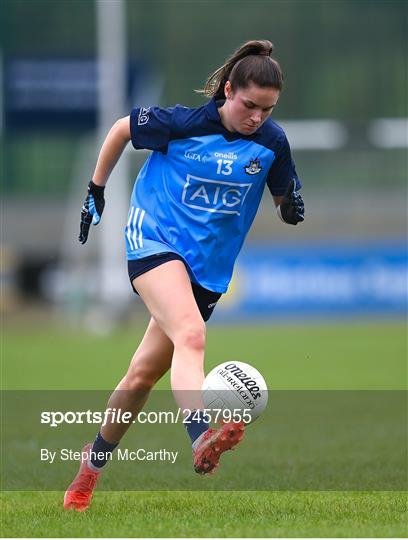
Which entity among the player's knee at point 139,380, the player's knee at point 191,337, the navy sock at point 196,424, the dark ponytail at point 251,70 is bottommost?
the player's knee at point 139,380

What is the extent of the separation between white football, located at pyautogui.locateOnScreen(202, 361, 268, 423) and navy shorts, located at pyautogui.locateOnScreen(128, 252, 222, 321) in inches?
22.6

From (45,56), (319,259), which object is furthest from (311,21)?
(319,259)

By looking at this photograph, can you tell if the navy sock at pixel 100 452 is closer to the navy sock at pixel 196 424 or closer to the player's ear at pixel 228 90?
the navy sock at pixel 196 424

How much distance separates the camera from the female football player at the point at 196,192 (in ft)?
17.1

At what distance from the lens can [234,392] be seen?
15.8 feet

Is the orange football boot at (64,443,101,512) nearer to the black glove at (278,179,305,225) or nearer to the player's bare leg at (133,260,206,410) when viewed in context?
the player's bare leg at (133,260,206,410)

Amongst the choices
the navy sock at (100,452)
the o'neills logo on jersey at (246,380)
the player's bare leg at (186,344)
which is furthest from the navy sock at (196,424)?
the navy sock at (100,452)

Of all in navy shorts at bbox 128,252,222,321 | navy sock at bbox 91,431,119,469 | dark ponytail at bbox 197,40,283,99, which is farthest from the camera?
navy sock at bbox 91,431,119,469

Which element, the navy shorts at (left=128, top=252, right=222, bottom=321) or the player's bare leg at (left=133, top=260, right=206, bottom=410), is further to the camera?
the navy shorts at (left=128, top=252, right=222, bottom=321)

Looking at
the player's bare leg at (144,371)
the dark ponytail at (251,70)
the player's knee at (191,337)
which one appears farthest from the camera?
the player's bare leg at (144,371)

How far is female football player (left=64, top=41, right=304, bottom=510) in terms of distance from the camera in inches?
205

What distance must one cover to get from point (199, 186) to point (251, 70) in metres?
0.56

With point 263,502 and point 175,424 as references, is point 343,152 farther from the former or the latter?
point 263,502

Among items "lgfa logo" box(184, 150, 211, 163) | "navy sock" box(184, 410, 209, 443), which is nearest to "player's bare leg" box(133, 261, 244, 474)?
"navy sock" box(184, 410, 209, 443)
